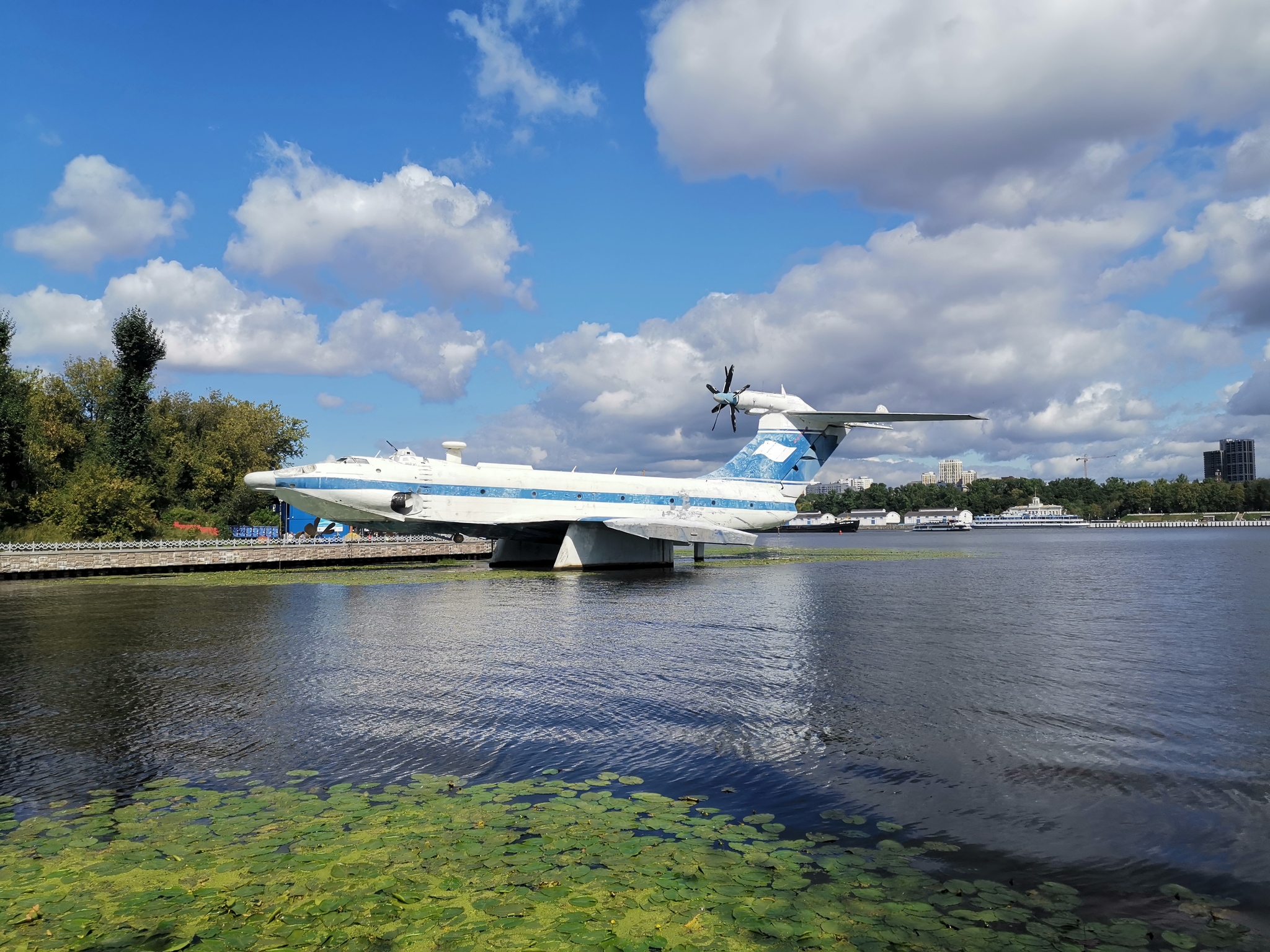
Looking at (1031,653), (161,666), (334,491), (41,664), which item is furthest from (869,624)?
(334,491)

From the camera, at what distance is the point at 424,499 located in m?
34.1

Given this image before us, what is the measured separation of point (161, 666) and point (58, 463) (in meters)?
59.5

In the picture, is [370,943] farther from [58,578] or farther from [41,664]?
[58,578]

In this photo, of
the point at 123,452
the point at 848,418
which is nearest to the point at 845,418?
the point at 848,418

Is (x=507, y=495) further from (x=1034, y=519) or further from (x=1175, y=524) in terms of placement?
(x=1175, y=524)

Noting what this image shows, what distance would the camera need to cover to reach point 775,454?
42625 millimetres

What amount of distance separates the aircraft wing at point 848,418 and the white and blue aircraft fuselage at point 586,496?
0.08 meters

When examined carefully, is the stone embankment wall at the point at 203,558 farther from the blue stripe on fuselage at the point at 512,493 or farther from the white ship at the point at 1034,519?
the white ship at the point at 1034,519

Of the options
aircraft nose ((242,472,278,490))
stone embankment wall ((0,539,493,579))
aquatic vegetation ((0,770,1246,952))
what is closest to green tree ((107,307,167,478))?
stone embankment wall ((0,539,493,579))

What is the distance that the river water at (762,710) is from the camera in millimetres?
6535

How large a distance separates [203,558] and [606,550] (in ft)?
70.1

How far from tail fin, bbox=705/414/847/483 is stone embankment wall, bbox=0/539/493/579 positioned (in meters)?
20.2

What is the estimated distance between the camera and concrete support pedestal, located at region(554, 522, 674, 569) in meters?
36.7

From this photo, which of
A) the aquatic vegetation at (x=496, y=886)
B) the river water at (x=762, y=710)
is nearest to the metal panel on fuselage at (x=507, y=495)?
the river water at (x=762, y=710)
